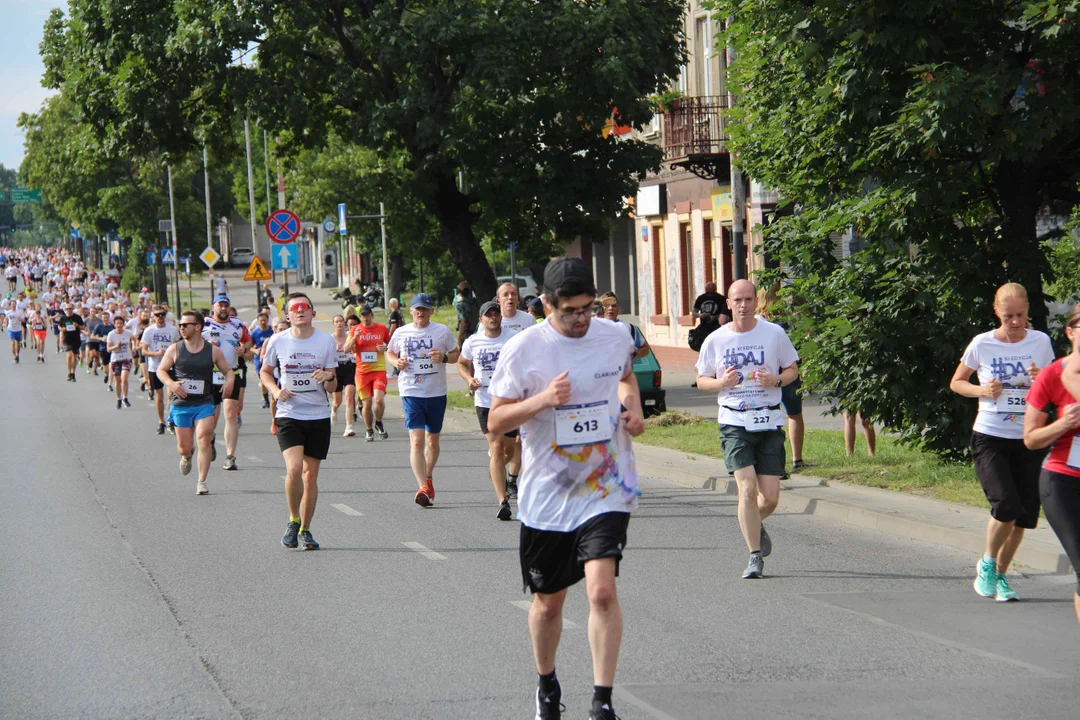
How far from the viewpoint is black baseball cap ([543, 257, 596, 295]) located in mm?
5848

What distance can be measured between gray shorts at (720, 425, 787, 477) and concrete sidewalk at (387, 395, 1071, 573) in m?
1.67

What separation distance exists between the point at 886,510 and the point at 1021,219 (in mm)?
3289

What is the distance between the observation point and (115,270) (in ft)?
327

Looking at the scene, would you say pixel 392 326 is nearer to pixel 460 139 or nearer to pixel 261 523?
pixel 460 139

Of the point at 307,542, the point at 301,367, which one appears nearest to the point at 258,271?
the point at 301,367

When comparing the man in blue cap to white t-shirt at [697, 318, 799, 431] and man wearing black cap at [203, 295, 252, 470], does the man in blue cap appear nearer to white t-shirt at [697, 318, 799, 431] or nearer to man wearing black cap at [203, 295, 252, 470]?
man wearing black cap at [203, 295, 252, 470]

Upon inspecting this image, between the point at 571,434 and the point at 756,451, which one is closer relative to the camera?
the point at 571,434

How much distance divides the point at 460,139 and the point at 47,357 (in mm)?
33416

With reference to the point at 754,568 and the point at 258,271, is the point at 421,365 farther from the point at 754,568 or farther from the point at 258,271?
the point at 258,271

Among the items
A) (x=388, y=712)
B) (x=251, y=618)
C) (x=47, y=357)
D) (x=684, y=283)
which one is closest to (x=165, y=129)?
(x=684, y=283)

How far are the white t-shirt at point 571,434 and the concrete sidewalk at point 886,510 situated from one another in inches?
179

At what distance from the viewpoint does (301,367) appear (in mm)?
11062

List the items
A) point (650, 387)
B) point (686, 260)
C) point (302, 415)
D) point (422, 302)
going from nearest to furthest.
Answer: point (302, 415), point (422, 302), point (650, 387), point (686, 260)

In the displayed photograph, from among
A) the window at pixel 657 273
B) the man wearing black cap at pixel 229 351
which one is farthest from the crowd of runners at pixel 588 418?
the window at pixel 657 273
